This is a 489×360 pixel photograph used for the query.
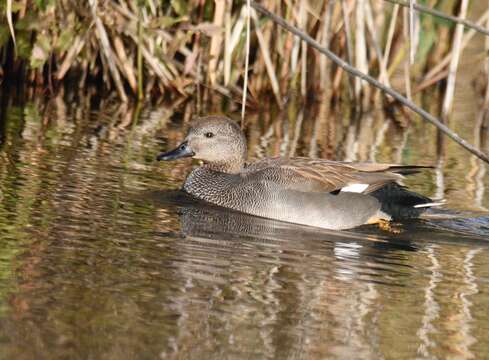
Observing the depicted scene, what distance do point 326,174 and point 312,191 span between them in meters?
0.18

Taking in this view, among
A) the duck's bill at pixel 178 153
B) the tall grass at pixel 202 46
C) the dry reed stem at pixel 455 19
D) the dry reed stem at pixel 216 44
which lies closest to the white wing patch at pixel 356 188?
the duck's bill at pixel 178 153

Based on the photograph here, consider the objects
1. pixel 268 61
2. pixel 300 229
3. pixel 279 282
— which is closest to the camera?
pixel 279 282

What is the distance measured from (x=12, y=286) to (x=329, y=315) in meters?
1.33

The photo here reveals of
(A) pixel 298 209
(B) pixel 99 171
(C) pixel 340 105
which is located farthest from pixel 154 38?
(A) pixel 298 209

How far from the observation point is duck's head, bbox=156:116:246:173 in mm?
8422

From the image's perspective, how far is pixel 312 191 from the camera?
778 centimetres

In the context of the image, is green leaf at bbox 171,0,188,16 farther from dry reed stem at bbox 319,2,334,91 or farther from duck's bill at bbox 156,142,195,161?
duck's bill at bbox 156,142,195,161

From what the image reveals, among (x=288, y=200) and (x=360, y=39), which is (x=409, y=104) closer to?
(x=288, y=200)

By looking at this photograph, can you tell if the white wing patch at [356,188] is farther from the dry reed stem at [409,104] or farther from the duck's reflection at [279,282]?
the dry reed stem at [409,104]

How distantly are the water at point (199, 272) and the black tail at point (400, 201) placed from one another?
4.8 inches

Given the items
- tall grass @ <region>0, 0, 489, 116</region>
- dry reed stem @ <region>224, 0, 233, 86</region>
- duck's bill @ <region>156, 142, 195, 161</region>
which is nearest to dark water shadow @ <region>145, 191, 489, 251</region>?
duck's bill @ <region>156, 142, 195, 161</region>

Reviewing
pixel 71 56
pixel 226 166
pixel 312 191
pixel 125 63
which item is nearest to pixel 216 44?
pixel 125 63

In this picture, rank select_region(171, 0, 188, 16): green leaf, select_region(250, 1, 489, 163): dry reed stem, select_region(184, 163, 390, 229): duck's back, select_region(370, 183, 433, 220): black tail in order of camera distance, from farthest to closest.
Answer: select_region(171, 0, 188, 16): green leaf → select_region(370, 183, 433, 220): black tail → select_region(184, 163, 390, 229): duck's back → select_region(250, 1, 489, 163): dry reed stem

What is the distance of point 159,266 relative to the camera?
5754 millimetres
